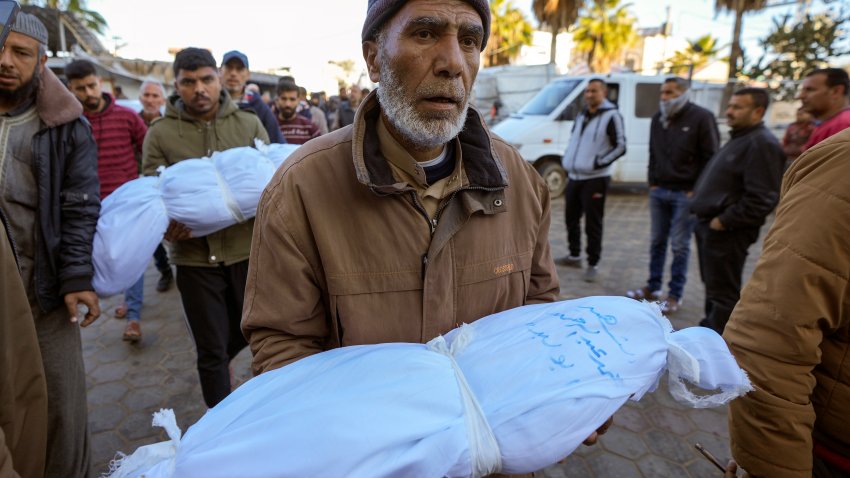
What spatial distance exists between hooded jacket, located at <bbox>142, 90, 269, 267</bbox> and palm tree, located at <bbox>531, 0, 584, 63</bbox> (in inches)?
832

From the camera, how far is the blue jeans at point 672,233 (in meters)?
4.55

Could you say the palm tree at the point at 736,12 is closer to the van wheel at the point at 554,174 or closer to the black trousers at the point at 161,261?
the van wheel at the point at 554,174

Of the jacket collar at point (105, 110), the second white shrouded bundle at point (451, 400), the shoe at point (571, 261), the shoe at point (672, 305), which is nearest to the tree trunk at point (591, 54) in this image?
the shoe at point (571, 261)

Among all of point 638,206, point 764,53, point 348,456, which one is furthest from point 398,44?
point 764,53

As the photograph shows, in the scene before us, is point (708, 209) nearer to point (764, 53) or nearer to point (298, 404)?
point (298, 404)

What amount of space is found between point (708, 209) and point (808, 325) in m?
2.81

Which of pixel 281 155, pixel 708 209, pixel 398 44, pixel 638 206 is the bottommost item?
pixel 638 206

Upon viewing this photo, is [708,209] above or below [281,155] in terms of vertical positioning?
below

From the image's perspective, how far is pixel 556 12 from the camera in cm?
2169

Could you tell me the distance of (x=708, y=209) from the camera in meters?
3.60

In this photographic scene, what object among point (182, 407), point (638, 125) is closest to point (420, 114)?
point (182, 407)

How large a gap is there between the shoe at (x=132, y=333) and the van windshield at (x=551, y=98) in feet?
25.0

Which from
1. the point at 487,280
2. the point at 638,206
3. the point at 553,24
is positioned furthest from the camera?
the point at 553,24

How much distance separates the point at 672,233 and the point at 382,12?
427 cm
